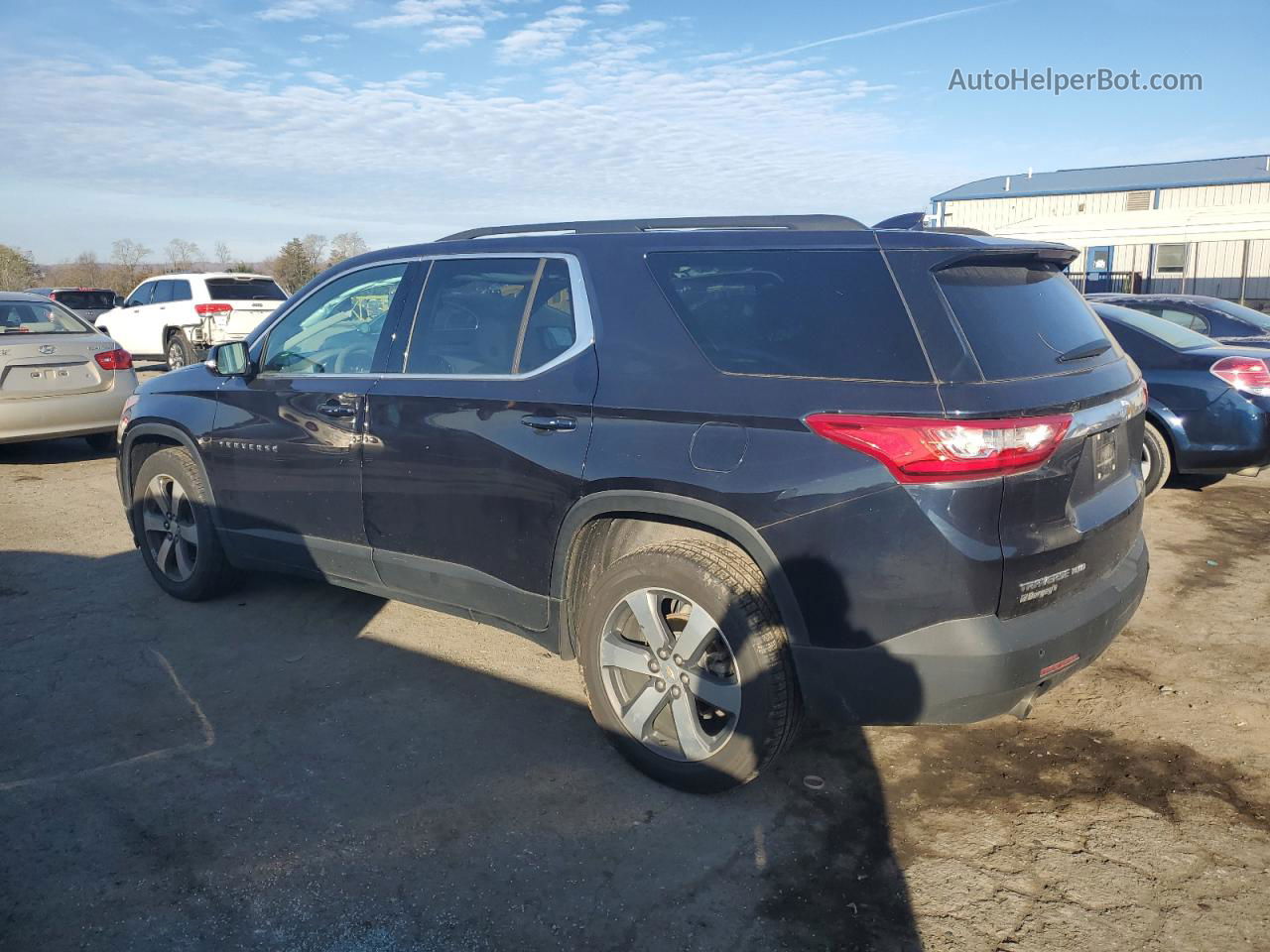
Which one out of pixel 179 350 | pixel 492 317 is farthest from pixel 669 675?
pixel 179 350

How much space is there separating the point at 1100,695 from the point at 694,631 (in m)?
2.00

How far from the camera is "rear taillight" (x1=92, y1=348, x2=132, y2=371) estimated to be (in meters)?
9.20

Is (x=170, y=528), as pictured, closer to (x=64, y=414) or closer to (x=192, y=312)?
(x=64, y=414)

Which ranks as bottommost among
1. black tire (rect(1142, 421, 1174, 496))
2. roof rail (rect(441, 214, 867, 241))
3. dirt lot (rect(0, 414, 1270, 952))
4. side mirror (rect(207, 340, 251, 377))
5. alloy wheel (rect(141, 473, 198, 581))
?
dirt lot (rect(0, 414, 1270, 952))

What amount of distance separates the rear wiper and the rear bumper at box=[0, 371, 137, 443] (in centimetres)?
804

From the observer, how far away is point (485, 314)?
4012 mm

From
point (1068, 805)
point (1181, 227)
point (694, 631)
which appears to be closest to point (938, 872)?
point (1068, 805)

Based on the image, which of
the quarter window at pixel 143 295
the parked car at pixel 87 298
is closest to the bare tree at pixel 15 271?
the parked car at pixel 87 298

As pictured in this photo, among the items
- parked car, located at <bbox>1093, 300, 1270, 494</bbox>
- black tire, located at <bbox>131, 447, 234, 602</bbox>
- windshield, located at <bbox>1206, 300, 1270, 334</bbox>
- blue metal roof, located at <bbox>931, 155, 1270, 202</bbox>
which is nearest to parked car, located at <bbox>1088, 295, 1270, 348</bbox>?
Answer: windshield, located at <bbox>1206, 300, 1270, 334</bbox>

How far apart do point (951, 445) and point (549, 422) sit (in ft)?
4.78

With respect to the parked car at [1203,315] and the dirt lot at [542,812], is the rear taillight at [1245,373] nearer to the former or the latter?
the parked car at [1203,315]

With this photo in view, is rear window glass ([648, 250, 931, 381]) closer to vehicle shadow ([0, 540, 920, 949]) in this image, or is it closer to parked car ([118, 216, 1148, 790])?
parked car ([118, 216, 1148, 790])

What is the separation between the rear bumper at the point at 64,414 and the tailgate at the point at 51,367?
7 cm

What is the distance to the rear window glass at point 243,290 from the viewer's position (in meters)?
16.3
